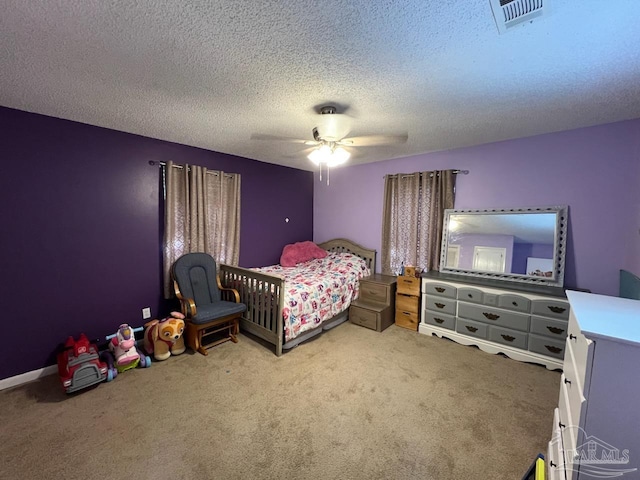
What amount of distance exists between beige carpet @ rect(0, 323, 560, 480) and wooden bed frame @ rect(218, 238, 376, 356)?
0.82 ft

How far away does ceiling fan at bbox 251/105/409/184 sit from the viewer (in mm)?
2066

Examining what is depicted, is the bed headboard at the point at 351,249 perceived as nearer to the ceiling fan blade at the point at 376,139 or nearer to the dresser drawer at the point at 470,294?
the dresser drawer at the point at 470,294

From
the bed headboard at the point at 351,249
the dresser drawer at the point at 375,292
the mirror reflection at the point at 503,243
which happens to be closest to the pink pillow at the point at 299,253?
the bed headboard at the point at 351,249

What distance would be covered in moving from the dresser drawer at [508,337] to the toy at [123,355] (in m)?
3.48

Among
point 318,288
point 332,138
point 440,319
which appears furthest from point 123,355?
point 440,319

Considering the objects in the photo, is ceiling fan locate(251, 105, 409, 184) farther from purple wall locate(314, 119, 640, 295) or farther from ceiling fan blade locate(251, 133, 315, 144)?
purple wall locate(314, 119, 640, 295)

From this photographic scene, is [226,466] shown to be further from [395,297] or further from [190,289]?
[395,297]

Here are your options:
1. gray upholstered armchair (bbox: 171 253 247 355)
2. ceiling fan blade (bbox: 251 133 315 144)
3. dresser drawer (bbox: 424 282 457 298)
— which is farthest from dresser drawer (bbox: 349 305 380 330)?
ceiling fan blade (bbox: 251 133 315 144)

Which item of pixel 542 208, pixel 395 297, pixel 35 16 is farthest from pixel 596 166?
pixel 35 16

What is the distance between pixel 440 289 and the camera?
312 cm

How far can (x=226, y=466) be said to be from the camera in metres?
1.49

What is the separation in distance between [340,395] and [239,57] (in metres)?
2.44

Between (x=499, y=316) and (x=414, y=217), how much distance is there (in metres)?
1.53

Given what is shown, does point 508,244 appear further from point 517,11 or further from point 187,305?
point 187,305
